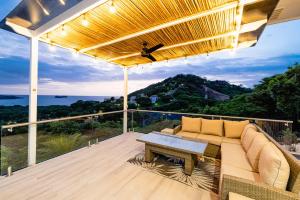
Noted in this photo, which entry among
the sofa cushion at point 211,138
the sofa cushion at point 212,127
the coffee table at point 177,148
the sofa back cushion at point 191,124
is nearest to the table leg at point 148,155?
the coffee table at point 177,148

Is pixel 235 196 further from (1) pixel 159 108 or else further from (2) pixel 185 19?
(1) pixel 159 108

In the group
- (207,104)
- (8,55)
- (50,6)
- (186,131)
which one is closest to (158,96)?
(207,104)

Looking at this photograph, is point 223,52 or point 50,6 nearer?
point 50,6

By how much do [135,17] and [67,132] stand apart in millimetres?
3292

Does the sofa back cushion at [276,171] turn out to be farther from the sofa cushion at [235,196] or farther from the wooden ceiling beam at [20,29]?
the wooden ceiling beam at [20,29]

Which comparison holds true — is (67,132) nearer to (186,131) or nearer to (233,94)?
(186,131)

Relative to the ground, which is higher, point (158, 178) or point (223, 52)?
point (223, 52)

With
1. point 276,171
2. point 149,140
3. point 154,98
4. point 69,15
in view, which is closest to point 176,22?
point 69,15

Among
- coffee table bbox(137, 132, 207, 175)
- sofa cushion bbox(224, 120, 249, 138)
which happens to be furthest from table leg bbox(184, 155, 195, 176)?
sofa cushion bbox(224, 120, 249, 138)

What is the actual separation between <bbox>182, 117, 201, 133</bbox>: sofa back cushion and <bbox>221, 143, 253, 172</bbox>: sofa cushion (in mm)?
944

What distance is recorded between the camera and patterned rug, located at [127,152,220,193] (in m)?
2.52

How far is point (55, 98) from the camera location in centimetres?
725

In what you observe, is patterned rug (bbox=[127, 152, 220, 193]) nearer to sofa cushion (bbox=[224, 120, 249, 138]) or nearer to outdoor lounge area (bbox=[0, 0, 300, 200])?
outdoor lounge area (bbox=[0, 0, 300, 200])

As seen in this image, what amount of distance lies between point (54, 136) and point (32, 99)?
3.53 feet
